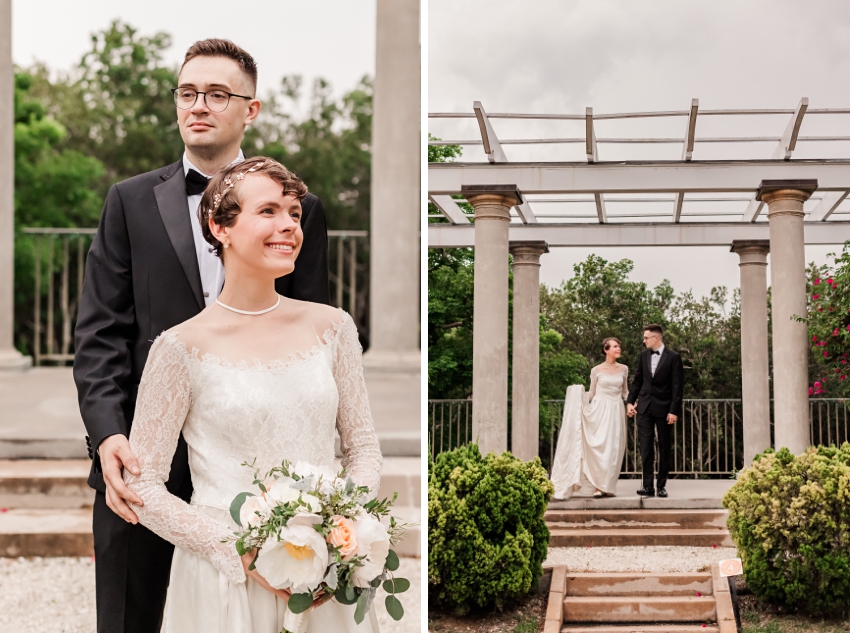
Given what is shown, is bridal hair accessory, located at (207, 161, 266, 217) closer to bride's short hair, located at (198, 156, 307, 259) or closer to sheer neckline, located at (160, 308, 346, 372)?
bride's short hair, located at (198, 156, 307, 259)

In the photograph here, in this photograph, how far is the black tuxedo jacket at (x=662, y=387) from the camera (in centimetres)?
384

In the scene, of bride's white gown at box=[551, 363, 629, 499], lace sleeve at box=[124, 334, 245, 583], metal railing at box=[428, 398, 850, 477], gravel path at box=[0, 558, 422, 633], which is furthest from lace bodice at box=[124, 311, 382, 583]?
metal railing at box=[428, 398, 850, 477]

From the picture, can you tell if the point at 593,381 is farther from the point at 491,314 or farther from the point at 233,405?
the point at 233,405

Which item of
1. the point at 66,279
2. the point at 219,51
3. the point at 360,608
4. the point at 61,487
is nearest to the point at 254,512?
the point at 360,608

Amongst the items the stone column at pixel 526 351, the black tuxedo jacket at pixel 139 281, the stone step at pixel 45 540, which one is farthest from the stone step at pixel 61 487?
the black tuxedo jacket at pixel 139 281

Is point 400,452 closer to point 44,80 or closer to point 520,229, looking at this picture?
point 520,229

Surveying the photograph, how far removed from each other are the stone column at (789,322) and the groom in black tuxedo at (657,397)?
0.45 metres

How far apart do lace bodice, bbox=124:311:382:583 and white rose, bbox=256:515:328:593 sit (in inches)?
5.6

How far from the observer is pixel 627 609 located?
394 centimetres

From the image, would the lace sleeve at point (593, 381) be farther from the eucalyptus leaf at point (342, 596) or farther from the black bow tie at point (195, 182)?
the eucalyptus leaf at point (342, 596)

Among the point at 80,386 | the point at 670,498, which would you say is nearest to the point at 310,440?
the point at 80,386

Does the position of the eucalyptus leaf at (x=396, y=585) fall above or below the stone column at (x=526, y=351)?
below

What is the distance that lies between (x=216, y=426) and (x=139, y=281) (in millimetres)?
436

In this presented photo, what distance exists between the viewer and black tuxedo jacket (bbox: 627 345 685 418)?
384 centimetres
